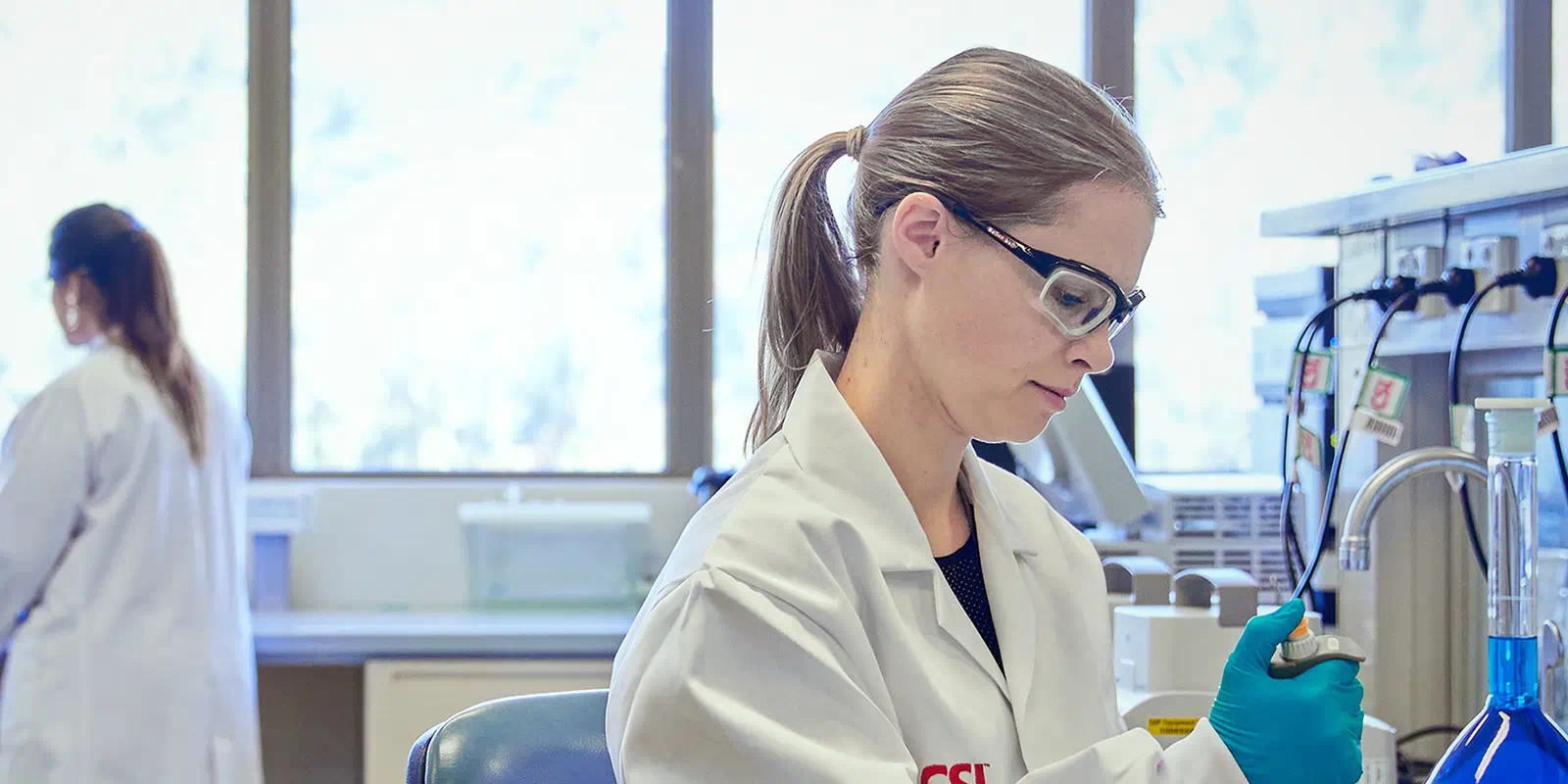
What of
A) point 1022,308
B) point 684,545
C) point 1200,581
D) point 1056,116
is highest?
point 1056,116

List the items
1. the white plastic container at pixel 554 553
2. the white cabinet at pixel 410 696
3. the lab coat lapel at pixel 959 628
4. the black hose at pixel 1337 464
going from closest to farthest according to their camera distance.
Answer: the lab coat lapel at pixel 959 628 < the black hose at pixel 1337 464 < the white cabinet at pixel 410 696 < the white plastic container at pixel 554 553

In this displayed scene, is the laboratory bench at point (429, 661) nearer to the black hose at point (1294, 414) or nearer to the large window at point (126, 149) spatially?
the large window at point (126, 149)

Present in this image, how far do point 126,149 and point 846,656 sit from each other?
3.15 meters

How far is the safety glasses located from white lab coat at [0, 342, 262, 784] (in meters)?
1.88

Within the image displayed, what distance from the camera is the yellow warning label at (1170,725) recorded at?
1.50m

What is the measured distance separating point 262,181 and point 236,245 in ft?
0.61

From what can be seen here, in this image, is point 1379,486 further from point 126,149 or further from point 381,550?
point 126,149

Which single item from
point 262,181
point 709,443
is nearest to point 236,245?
point 262,181

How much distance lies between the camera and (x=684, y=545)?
3.41 feet

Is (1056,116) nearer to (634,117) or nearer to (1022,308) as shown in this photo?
(1022,308)

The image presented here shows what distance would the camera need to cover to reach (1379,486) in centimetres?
127

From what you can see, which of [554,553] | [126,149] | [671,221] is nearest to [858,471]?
[554,553]

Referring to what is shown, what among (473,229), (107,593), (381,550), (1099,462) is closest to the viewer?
(1099,462)

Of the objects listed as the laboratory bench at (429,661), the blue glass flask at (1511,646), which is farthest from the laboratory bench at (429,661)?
the blue glass flask at (1511,646)
